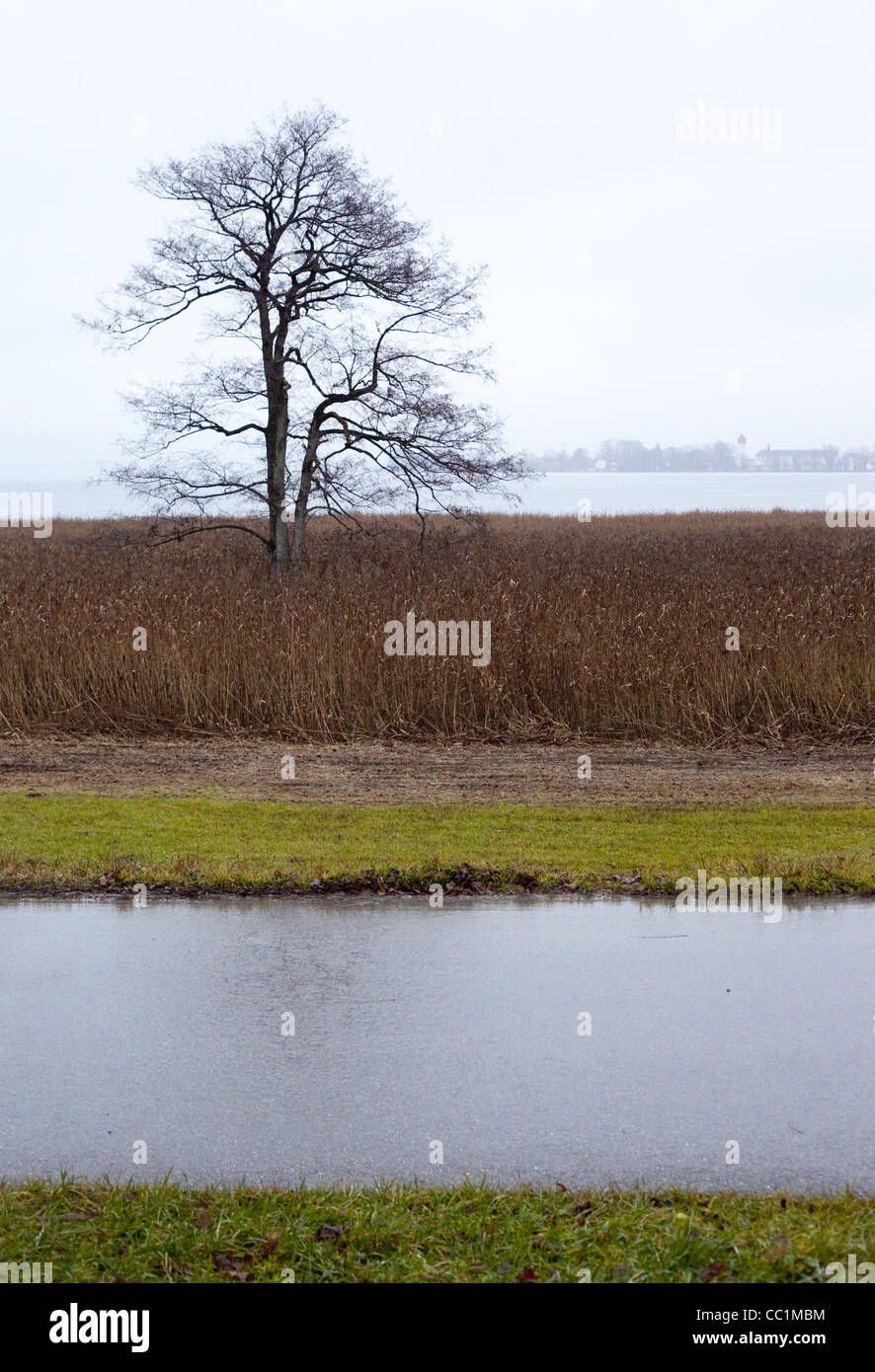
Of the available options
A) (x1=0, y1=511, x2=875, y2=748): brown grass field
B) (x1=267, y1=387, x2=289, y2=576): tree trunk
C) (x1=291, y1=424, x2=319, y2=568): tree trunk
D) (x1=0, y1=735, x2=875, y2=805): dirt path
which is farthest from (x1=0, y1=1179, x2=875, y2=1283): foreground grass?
(x1=267, y1=387, x2=289, y2=576): tree trunk

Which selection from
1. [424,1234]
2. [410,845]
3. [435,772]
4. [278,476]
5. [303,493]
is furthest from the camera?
[278,476]

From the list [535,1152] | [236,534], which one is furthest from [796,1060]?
[236,534]

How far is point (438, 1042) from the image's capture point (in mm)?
5277

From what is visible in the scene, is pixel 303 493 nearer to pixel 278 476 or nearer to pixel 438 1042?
pixel 278 476

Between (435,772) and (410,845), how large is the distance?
110 inches

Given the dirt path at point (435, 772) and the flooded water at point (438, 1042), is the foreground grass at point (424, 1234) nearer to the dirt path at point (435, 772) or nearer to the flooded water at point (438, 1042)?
the flooded water at point (438, 1042)

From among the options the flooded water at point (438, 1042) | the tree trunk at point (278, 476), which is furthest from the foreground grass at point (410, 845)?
the tree trunk at point (278, 476)

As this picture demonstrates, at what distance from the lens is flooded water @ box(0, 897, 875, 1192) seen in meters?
4.36

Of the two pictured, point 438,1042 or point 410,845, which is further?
point 410,845

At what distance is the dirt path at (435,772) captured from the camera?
10.8 meters

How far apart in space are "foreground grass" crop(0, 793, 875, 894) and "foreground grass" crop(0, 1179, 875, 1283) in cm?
365

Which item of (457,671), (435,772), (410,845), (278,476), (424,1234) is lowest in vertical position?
(424,1234)

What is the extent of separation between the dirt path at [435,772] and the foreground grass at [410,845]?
514 millimetres

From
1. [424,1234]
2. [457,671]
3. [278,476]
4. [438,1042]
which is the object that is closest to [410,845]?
[438,1042]
